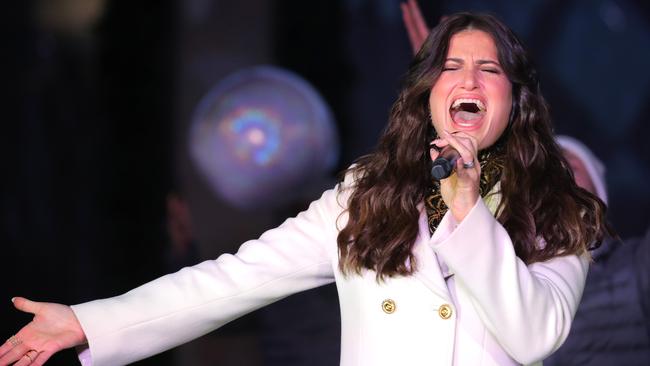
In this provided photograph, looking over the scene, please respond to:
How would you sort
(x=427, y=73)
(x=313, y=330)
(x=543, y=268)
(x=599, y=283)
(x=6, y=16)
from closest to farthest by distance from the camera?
(x=543, y=268) → (x=427, y=73) → (x=599, y=283) → (x=313, y=330) → (x=6, y=16)

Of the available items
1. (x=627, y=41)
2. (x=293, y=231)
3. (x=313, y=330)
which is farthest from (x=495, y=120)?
(x=627, y=41)

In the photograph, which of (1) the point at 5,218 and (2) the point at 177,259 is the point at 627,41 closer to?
(2) the point at 177,259

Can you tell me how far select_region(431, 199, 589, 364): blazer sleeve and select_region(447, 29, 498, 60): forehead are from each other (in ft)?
0.99

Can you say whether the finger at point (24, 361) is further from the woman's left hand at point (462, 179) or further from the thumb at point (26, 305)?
the woman's left hand at point (462, 179)

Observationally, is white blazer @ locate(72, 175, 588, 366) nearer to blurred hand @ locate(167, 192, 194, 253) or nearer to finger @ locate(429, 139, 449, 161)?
finger @ locate(429, 139, 449, 161)

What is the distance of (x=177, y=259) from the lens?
435 cm

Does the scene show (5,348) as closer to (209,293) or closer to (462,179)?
(209,293)

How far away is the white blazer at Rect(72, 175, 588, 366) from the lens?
60.9 inches

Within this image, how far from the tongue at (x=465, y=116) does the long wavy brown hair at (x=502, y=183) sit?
0.23ft

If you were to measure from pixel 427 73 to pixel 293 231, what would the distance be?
0.35 m

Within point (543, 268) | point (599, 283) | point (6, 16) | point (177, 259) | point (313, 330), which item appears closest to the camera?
point (543, 268)

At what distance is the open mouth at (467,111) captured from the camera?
1724mm

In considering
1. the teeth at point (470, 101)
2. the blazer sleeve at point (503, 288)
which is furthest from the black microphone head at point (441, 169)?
the teeth at point (470, 101)

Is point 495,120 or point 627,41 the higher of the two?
point 495,120
